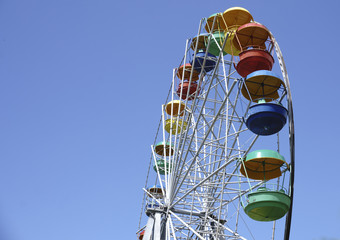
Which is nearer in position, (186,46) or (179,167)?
(179,167)

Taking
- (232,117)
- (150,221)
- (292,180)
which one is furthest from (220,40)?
(150,221)

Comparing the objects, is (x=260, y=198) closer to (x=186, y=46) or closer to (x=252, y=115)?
(x=252, y=115)

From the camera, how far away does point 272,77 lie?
1329 cm

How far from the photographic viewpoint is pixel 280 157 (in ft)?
41.5

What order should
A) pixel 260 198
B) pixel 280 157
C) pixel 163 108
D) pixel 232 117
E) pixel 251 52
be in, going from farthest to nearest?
1. pixel 163 108
2. pixel 232 117
3. pixel 251 52
4. pixel 280 157
5. pixel 260 198

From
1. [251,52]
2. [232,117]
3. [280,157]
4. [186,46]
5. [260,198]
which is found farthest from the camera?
[186,46]

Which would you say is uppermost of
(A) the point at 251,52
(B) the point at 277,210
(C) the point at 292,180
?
(A) the point at 251,52

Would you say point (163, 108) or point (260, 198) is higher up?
point (163, 108)

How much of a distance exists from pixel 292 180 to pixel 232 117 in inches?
185

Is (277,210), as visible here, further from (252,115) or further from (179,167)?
(179,167)

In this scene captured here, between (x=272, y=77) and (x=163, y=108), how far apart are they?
8.41m

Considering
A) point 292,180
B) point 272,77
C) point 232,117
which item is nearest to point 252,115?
point 272,77

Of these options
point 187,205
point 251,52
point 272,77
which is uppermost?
point 251,52

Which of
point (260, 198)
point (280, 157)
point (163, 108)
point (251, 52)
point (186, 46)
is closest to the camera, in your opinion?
point (260, 198)
